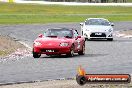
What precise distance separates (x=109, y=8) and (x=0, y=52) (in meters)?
72.0

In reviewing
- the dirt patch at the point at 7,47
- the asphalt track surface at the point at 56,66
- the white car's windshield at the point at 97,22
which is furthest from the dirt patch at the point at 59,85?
the white car's windshield at the point at 97,22

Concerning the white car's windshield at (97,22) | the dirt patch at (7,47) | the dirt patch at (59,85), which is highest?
the dirt patch at (59,85)

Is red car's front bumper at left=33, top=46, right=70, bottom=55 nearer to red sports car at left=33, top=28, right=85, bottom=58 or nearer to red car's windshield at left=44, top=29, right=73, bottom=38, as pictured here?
red sports car at left=33, top=28, right=85, bottom=58

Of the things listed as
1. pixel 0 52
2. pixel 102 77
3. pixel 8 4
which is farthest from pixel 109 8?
pixel 102 77

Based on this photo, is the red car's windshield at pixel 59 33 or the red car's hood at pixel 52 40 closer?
the red car's hood at pixel 52 40

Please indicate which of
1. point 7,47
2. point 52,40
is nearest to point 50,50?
point 52,40

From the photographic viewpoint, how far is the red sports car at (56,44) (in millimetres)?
23641

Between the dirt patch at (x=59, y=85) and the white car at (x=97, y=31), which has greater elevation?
the dirt patch at (x=59, y=85)

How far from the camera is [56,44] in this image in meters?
23.8

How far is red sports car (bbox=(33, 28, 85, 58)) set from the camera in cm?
2364

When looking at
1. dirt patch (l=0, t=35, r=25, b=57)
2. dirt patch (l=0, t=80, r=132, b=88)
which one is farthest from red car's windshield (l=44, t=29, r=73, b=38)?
dirt patch (l=0, t=80, r=132, b=88)

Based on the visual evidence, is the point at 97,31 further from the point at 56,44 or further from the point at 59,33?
the point at 56,44

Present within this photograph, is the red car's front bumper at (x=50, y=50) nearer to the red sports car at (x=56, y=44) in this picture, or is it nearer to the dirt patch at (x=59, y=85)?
the red sports car at (x=56, y=44)

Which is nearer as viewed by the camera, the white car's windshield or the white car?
the white car
